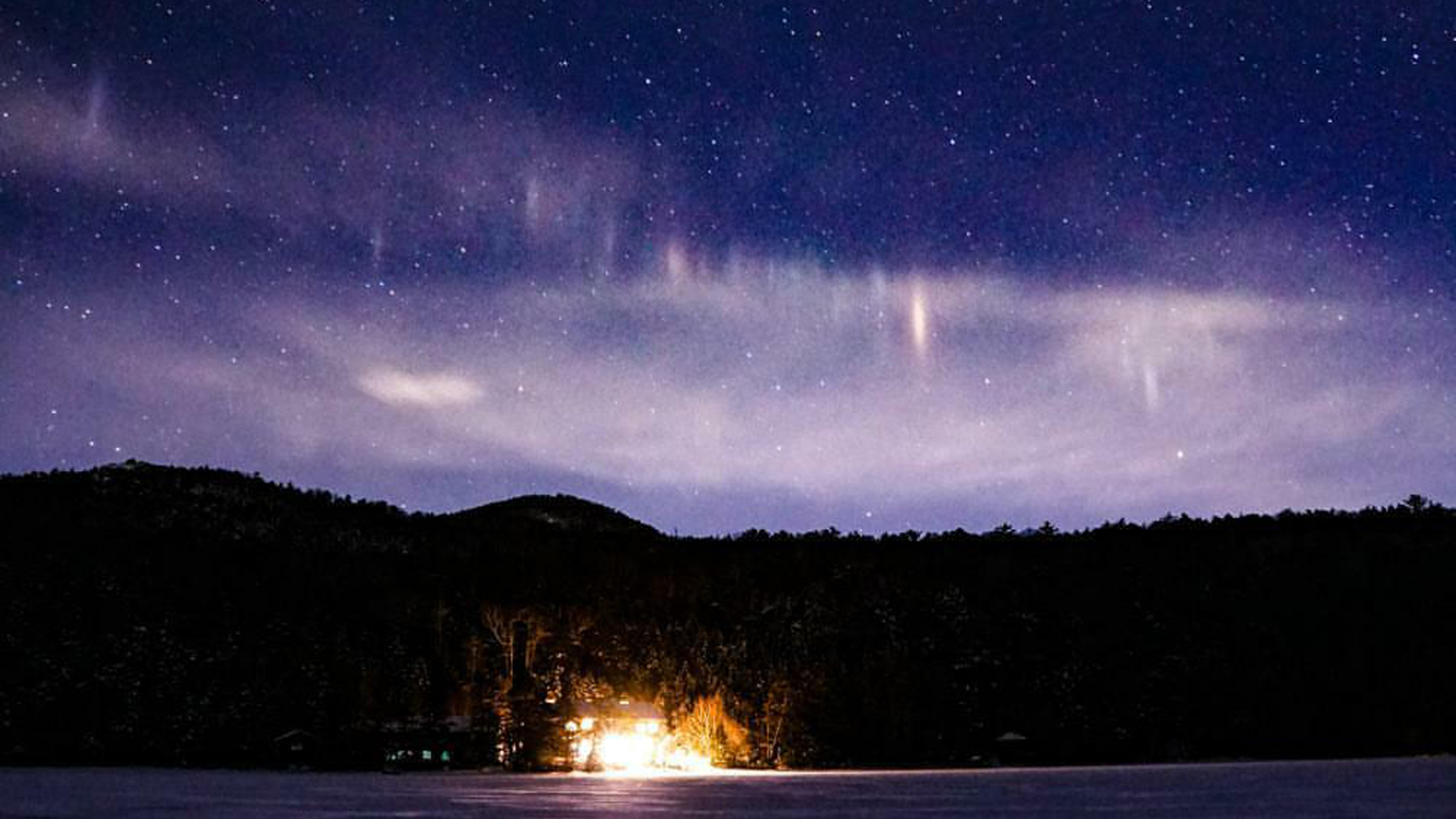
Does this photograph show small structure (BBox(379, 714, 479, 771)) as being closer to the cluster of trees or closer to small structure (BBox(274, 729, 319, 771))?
the cluster of trees

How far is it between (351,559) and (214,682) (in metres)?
42.5

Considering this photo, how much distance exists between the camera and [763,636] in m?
119

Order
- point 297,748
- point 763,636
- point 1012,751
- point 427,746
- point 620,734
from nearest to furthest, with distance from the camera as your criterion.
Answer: point 620,734 < point 427,746 < point 297,748 < point 1012,751 < point 763,636

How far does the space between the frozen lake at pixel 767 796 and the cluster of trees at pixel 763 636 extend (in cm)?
2860

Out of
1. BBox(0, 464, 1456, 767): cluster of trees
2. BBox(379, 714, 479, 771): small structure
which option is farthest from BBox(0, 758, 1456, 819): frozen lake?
BBox(0, 464, 1456, 767): cluster of trees

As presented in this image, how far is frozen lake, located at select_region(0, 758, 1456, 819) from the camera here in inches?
981

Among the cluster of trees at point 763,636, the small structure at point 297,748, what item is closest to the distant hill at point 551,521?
the cluster of trees at point 763,636

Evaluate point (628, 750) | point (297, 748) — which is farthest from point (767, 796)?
point (297, 748)

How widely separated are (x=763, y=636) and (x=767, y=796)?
86490 millimetres

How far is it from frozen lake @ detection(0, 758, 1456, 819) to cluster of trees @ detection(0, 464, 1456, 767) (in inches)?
1126

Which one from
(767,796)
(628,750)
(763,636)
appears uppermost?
(763,636)

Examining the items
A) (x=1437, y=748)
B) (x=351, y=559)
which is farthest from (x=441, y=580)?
(x=1437, y=748)

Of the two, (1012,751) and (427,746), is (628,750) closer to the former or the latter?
(427,746)

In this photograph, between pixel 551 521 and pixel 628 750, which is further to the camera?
pixel 551 521
